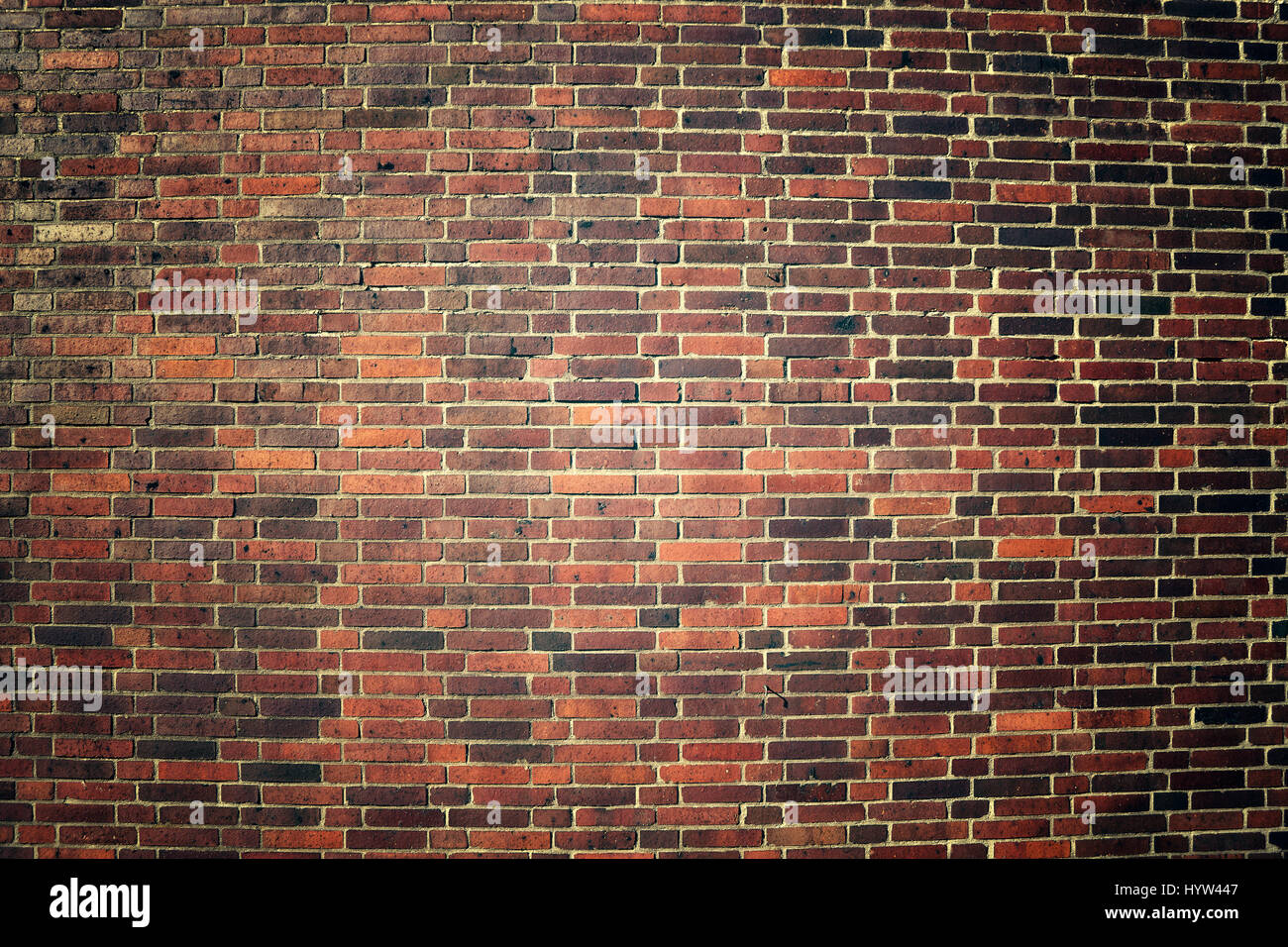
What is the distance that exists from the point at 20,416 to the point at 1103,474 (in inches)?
164

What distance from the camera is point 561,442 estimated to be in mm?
2391

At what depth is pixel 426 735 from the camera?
7.83 feet

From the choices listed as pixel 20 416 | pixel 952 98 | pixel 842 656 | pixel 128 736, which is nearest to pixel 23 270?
pixel 20 416
